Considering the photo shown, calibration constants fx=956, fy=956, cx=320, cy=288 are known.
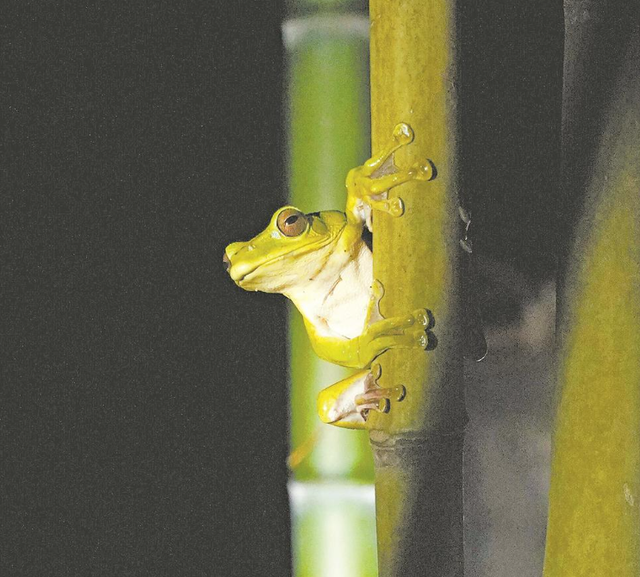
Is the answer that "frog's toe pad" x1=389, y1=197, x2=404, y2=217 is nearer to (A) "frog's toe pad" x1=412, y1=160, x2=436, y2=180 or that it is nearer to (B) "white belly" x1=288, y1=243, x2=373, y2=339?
(A) "frog's toe pad" x1=412, y1=160, x2=436, y2=180

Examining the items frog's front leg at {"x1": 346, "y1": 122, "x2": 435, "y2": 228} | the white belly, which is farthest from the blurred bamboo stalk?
frog's front leg at {"x1": 346, "y1": 122, "x2": 435, "y2": 228}

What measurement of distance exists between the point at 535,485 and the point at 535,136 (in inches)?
16.1

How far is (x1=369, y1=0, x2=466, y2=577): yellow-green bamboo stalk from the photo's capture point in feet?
1.66

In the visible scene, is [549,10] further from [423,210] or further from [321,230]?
[423,210]

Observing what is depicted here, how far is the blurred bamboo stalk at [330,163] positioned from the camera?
1.32 metres

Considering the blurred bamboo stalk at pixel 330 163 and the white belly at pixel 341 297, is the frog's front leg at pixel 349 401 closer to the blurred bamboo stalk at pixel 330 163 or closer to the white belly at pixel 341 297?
the white belly at pixel 341 297

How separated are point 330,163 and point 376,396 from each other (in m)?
0.78

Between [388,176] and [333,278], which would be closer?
[388,176]

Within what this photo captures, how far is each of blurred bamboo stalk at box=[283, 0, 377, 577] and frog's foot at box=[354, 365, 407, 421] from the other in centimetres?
64

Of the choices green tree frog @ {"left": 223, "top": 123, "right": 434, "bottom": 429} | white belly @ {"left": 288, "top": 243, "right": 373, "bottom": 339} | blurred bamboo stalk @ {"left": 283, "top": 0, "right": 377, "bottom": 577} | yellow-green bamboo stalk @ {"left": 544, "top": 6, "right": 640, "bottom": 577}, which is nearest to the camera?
yellow-green bamboo stalk @ {"left": 544, "top": 6, "right": 640, "bottom": 577}

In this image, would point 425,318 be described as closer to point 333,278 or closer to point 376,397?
point 376,397

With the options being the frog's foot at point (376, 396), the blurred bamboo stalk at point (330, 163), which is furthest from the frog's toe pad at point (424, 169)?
the blurred bamboo stalk at point (330, 163)

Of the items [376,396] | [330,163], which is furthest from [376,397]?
[330,163]

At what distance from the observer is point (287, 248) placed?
691mm
